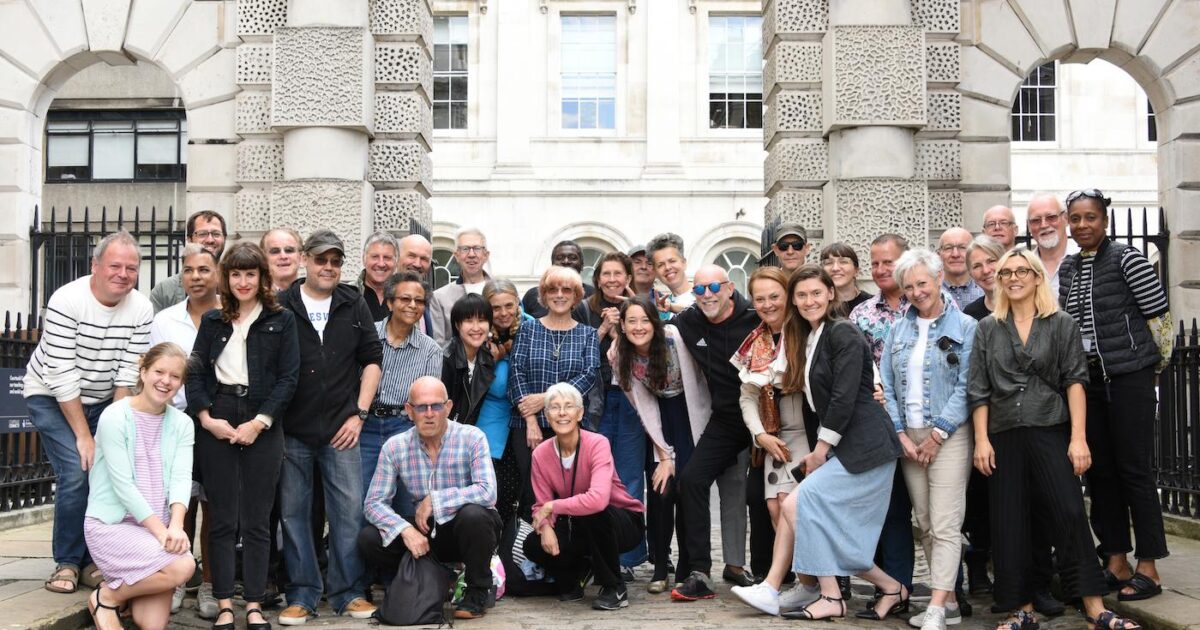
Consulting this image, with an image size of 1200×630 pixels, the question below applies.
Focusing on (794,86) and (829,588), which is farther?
(794,86)

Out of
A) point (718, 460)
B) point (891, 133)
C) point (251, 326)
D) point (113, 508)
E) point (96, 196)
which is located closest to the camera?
point (113, 508)

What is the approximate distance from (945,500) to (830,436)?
0.69 m

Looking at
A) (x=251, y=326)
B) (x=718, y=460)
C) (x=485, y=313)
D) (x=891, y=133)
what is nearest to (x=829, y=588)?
(x=718, y=460)

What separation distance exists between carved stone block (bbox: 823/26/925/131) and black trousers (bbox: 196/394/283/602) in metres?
6.00

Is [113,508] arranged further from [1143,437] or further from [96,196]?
[96,196]

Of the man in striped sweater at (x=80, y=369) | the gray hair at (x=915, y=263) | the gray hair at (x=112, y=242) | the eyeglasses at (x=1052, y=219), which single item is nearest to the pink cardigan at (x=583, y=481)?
the gray hair at (x=915, y=263)

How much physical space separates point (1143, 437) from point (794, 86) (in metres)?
5.28

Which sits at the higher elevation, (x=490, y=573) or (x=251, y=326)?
(x=251, y=326)

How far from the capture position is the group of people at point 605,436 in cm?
664

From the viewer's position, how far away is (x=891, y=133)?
10891 millimetres

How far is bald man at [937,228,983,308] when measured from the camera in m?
8.19

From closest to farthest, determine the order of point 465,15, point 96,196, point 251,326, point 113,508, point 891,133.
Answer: point 113,508 < point 251,326 < point 891,133 < point 96,196 < point 465,15

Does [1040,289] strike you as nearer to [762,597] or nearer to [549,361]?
[762,597]

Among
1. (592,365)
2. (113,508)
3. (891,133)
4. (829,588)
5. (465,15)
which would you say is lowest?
(829,588)
